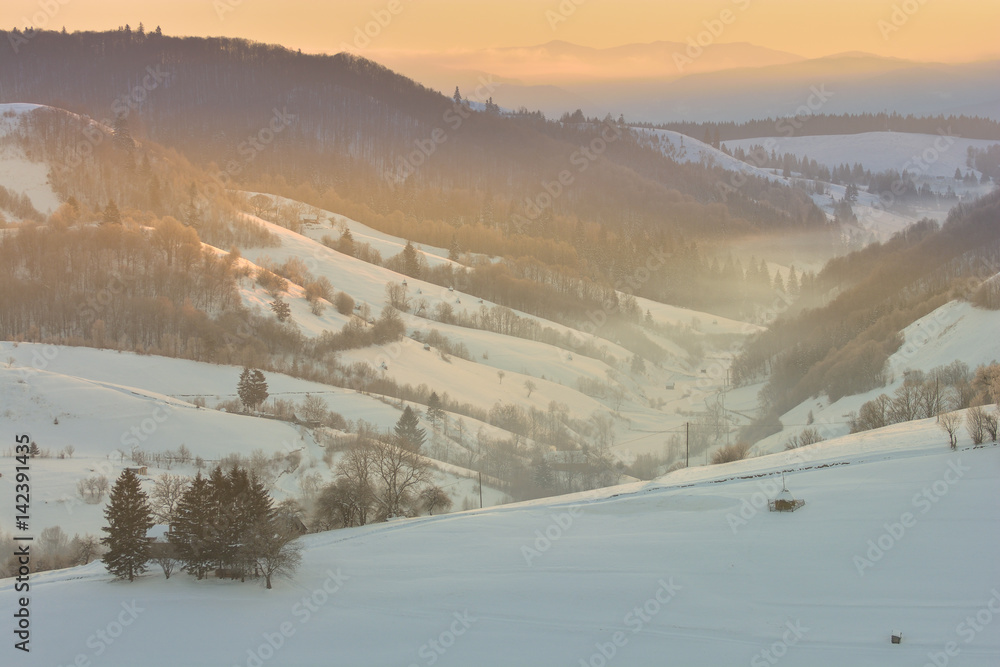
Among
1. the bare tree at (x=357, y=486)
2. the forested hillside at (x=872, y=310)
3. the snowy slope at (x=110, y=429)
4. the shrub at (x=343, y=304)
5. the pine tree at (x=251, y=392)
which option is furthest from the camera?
the shrub at (x=343, y=304)

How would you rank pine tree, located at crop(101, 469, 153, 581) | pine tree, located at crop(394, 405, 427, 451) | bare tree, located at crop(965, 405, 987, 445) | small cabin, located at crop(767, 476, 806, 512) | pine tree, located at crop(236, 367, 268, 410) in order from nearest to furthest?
1. pine tree, located at crop(101, 469, 153, 581)
2. small cabin, located at crop(767, 476, 806, 512)
3. bare tree, located at crop(965, 405, 987, 445)
4. pine tree, located at crop(394, 405, 427, 451)
5. pine tree, located at crop(236, 367, 268, 410)

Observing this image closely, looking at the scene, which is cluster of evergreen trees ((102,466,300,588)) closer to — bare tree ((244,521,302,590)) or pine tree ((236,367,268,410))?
bare tree ((244,521,302,590))

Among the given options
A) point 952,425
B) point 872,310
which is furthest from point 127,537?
point 872,310

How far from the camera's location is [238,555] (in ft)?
106

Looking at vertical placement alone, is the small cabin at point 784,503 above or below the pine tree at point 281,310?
below

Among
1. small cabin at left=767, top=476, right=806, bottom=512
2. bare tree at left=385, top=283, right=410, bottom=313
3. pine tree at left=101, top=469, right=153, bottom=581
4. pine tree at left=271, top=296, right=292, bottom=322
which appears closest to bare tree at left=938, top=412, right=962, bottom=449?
small cabin at left=767, top=476, right=806, bottom=512

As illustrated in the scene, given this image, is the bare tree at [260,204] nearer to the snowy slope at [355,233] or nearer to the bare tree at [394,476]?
the snowy slope at [355,233]

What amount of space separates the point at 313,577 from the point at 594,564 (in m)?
12.1

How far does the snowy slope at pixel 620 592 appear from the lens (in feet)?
81.6

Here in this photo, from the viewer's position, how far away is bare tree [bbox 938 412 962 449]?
40938 millimetres

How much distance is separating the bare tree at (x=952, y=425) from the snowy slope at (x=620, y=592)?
1541 millimetres

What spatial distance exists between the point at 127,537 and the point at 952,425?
1658 inches

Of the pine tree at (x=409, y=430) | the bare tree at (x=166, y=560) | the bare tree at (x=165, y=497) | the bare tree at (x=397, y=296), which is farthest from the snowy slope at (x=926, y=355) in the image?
the bare tree at (x=397, y=296)

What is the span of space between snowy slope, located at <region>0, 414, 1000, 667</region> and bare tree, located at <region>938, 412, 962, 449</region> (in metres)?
1.54
